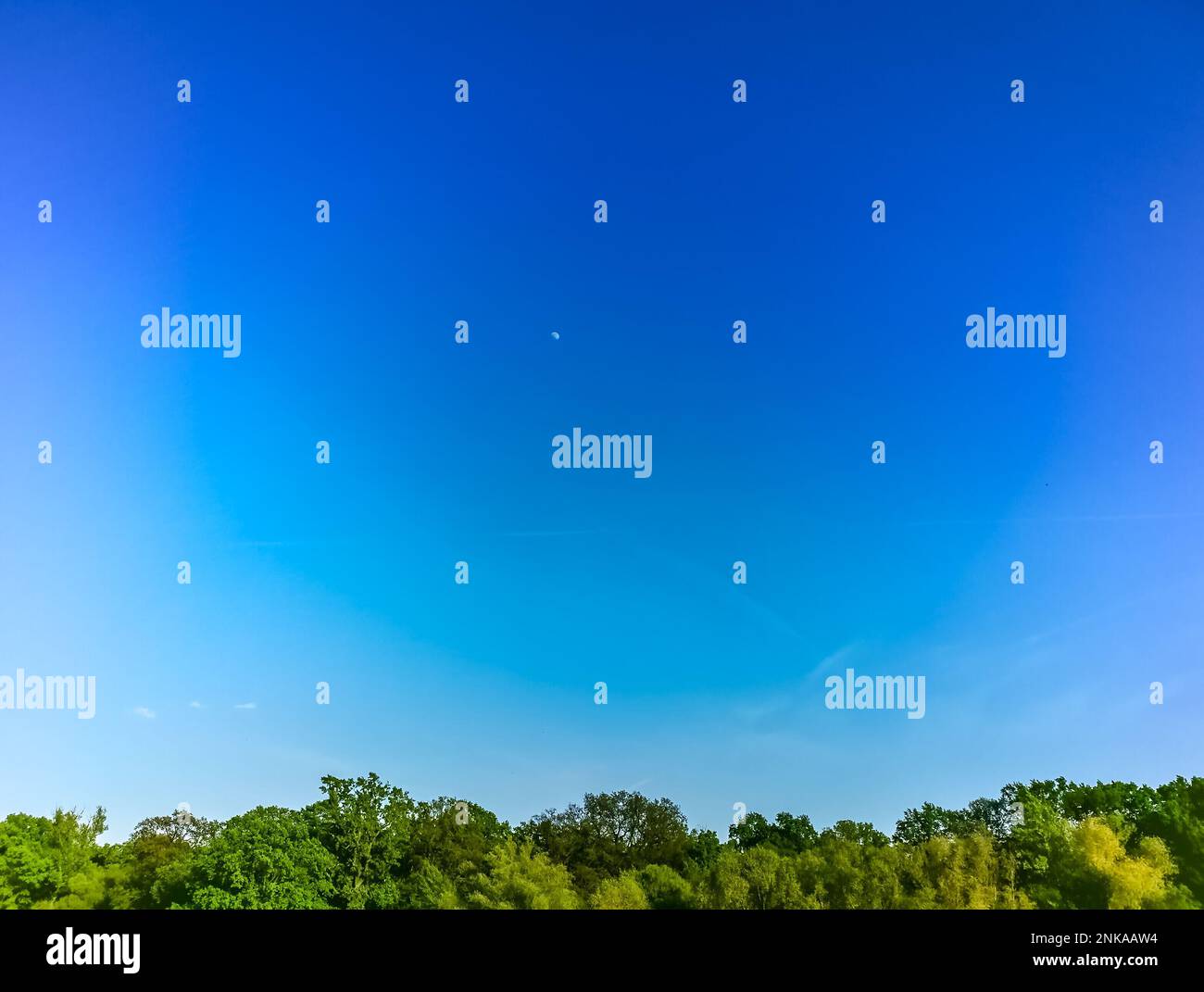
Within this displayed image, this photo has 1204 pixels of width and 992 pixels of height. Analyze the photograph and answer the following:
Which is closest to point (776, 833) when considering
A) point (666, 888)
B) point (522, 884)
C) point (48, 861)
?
point (666, 888)

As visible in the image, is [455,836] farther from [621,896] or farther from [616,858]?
[621,896]

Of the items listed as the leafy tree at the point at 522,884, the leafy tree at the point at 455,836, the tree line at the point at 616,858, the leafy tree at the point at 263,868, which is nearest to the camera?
the tree line at the point at 616,858

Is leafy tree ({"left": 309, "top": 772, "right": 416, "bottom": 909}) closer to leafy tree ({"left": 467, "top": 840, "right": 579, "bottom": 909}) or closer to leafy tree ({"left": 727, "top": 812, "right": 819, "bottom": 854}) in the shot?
leafy tree ({"left": 467, "top": 840, "right": 579, "bottom": 909})

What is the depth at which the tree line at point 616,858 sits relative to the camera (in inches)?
1951

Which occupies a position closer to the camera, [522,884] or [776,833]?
[522,884]

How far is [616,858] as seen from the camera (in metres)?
56.9

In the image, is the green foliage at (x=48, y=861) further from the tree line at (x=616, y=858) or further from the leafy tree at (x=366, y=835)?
the leafy tree at (x=366, y=835)

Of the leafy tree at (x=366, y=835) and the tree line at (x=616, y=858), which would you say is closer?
the tree line at (x=616, y=858)

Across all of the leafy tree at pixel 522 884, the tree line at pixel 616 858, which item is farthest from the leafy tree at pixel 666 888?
the leafy tree at pixel 522 884

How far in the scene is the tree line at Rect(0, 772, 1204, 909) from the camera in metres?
49.6

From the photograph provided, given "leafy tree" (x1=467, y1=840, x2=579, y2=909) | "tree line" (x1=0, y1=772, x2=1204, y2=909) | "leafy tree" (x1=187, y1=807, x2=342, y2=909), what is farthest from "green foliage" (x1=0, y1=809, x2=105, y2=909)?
"leafy tree" (x1=467, y1=840, x2=579, y2=909)
